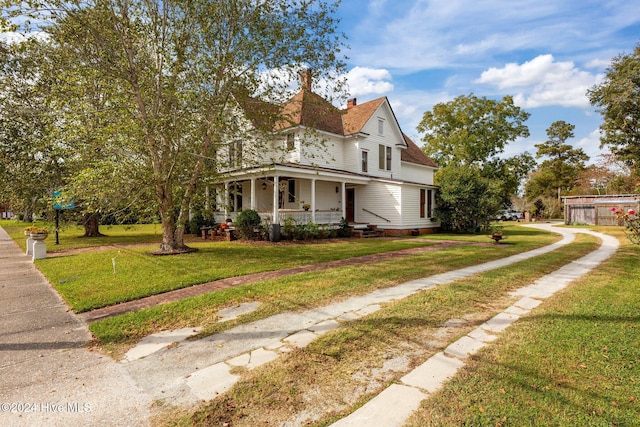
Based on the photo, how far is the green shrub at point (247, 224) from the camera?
15523mm

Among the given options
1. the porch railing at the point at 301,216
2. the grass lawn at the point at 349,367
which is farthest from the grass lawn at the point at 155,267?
the grass lawn at the point at 349,367

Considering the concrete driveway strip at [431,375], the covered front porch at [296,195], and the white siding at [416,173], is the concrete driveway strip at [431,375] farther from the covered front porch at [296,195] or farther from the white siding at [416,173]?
the white siding at [416,173]

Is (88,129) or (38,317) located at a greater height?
(88,129)

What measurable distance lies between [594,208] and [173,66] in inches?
1468

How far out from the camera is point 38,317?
17.4 ft

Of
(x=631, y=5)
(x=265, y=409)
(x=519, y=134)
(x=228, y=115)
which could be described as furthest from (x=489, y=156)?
(x=265, y=409)

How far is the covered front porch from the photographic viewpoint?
1634 cm

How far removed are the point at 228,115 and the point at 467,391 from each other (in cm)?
1003

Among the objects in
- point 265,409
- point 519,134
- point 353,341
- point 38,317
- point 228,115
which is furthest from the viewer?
point 519,134

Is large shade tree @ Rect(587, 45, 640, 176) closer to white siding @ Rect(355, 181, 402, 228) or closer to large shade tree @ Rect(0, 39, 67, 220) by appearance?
white siding @ Rect(355, 181, 402, 228)

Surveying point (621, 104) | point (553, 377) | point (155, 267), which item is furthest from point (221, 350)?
point (621, 104)

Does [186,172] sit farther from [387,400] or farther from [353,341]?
[387,400]

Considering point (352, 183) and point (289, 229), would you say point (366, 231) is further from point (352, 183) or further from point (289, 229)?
point (289, 229)

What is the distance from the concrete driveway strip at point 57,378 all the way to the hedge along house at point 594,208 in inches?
1447
